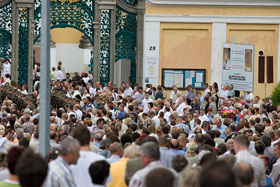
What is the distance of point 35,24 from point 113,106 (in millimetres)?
10228

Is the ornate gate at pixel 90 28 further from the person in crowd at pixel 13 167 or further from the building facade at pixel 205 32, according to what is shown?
the person in crowd at pixel 13 167

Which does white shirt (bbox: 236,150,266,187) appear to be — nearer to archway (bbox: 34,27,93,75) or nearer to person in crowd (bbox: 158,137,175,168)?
person in crowd (bbox: 158,137,175,168)

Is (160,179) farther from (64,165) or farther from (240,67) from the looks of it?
(240,67)

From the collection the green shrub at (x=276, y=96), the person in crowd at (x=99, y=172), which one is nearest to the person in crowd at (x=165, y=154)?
the person in crowd at (x=99, y=172)

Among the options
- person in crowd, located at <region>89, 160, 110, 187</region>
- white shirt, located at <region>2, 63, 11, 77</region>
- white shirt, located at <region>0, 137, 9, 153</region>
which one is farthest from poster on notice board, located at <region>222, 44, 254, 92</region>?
person in crowd, located at <region>89, 160, 110, 187</region>

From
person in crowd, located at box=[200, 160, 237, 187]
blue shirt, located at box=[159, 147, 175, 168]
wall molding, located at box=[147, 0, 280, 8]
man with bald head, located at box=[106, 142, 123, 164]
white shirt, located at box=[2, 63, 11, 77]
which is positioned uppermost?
wall molding, located at box=[147, 0, 280, 8]

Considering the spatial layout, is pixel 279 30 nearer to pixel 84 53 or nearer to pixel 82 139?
pixel 84 53

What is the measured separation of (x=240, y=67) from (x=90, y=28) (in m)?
8.02

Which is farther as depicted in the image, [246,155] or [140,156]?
[246,155]

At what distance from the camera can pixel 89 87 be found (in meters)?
29.4

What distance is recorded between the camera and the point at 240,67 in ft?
91.2

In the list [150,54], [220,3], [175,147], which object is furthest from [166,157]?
[220,3]

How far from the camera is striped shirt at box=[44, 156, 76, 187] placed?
851cm

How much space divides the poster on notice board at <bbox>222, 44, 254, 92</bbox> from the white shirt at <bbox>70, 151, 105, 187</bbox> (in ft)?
61.3
